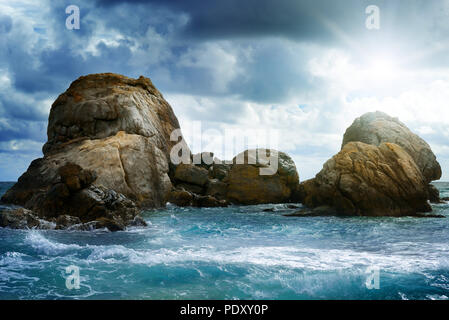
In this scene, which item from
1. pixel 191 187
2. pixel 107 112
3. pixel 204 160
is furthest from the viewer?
pixel 204 160

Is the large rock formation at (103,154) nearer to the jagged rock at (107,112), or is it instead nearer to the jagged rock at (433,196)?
the jagged rock at (107,112)

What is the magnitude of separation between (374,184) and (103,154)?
14.0 meters

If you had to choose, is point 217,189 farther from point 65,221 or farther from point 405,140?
point 65,221

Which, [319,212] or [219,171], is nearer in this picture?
[319,212]

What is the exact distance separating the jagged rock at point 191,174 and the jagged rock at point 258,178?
6.23 ft

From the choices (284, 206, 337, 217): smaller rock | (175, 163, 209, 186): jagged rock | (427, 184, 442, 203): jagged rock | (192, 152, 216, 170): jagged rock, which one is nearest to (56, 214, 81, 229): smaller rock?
(284, 206, 337, 217): smaller rock

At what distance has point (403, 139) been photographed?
25.2 meters

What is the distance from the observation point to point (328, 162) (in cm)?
2020

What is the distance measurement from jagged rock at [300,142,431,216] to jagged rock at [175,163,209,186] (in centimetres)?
993

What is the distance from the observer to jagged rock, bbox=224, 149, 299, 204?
26.5m

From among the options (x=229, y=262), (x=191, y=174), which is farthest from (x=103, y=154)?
(x=229, y=262)

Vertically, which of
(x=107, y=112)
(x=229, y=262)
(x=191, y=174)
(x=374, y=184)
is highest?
(x=107, y=112)

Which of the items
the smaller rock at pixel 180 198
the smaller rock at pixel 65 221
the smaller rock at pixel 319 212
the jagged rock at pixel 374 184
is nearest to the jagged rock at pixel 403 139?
the jagged rock at pixel 374 184
